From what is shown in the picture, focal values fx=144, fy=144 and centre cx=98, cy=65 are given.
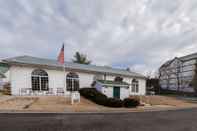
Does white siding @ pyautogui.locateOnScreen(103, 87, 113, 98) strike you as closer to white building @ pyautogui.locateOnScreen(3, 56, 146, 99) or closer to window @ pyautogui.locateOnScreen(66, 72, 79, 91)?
white building @ pyautogui.locateOnScreen(3, 56, 146, 99)

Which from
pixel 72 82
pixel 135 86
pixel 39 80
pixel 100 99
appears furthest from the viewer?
pixel 135 86

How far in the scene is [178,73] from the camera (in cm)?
4525

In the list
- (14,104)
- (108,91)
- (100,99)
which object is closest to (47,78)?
(14,104)

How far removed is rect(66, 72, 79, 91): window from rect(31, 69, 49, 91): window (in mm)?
3109

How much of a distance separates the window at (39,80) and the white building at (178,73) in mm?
37141

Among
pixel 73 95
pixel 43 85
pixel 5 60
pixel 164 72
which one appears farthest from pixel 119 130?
pixel 164 72

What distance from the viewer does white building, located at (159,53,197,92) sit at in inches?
1606

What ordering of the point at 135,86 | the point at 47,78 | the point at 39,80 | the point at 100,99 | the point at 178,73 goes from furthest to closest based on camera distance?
the point at 178,73 → the point at 135,86 → the point at 47,78 → the point at 39,80 → the point at 100,99

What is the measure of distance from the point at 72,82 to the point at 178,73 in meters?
37.3

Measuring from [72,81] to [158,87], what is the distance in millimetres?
35958

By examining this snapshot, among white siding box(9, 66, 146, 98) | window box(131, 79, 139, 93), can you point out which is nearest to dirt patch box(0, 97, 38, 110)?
white siding box(9, 66, 146, 98)

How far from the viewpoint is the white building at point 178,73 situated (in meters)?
40.8

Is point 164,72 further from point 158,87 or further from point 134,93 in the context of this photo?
point 134,93

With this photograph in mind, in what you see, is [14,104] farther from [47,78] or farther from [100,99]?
[100,99]
